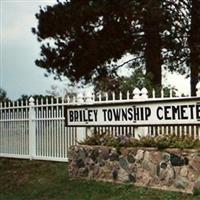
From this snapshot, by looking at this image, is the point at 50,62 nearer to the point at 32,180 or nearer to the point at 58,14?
the point at 58,14

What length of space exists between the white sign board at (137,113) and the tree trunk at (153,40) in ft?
29.6

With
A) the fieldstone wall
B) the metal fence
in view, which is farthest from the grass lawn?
the metal fence

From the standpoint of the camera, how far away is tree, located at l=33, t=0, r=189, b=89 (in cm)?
2233

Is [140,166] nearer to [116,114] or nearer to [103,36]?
[116,114]

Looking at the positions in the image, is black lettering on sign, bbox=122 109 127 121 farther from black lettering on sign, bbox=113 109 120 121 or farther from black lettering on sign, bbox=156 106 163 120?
black lettering on sign, bbox=156 106 163 120

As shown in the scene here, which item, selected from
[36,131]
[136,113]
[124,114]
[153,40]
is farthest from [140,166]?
[153,40]

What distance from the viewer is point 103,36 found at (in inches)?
914

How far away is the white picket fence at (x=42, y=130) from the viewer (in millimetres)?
14641

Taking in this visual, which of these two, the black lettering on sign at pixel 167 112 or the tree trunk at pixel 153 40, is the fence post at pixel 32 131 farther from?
the tree trunk at pixel 153 40

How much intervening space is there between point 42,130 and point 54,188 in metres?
4.28

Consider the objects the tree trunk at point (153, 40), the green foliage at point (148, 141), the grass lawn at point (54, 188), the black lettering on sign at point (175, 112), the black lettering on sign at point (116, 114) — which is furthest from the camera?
the tree trunk at point (153, 40)

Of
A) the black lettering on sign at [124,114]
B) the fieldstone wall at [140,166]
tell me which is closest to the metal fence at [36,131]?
the fieldstone wall at [140,166]

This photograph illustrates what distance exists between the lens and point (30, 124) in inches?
659

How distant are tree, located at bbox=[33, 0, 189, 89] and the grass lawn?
816cm
